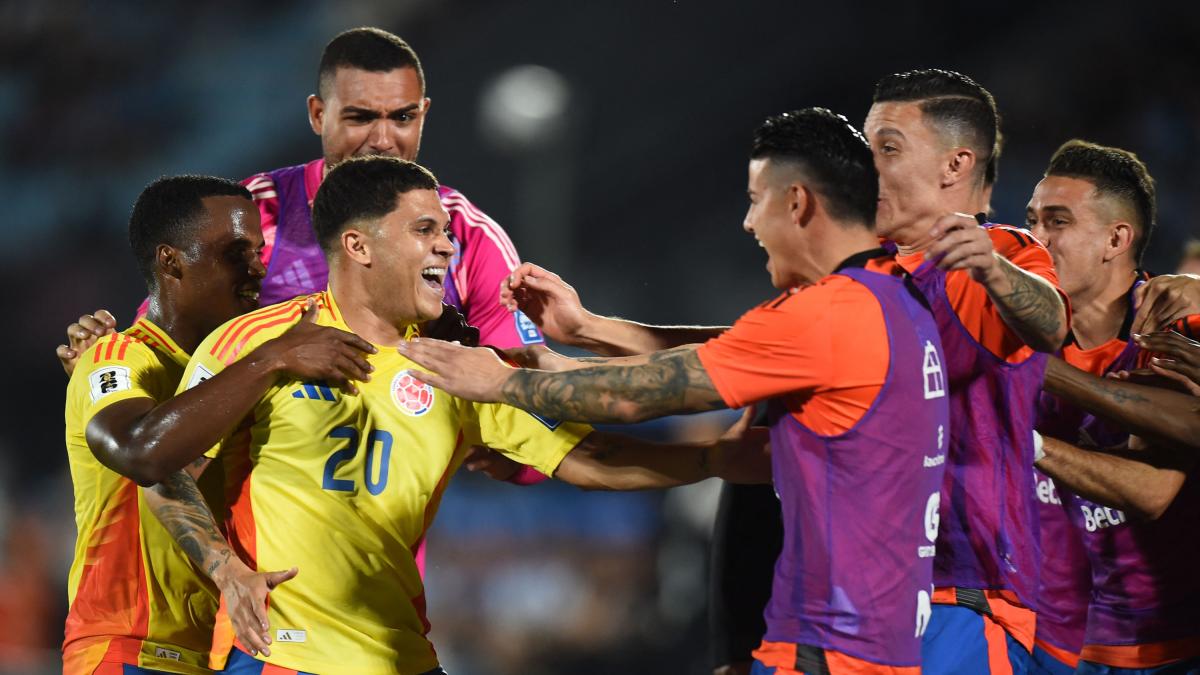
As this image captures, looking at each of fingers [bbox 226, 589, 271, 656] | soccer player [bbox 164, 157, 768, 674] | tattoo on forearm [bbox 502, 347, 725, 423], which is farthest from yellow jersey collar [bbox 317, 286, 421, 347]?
fingers [bbox 226, 589, 271, 656]

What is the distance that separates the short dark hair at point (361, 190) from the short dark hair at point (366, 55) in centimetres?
149

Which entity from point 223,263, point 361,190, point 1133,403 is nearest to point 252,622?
point 361,190

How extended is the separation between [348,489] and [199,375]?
54 cm

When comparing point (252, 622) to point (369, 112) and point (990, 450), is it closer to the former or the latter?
point (990, 450)

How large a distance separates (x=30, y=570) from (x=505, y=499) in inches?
136

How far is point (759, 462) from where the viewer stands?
3.78 m

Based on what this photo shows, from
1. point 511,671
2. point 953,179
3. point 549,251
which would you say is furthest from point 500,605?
point 953,179

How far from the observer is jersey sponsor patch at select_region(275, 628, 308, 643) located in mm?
3477

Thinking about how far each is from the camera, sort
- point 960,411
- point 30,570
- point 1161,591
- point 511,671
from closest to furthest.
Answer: point 960,411
point 1161,591
point 511,671
point 30,570

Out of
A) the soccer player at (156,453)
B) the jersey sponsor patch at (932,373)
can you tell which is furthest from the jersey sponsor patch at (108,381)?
the jersey sponsor patch at (932,373)

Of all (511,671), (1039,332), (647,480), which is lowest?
(511,671)

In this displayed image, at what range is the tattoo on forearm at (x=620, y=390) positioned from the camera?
10.5 feet

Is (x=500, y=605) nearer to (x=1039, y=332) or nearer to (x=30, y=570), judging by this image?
(x=30, y=570)

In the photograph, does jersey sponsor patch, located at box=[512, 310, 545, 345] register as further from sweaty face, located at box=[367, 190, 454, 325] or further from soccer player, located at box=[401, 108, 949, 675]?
soccer player, located at box=[401, 108, 949, 675]
